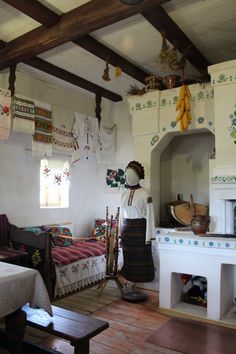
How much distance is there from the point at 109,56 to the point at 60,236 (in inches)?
99.7

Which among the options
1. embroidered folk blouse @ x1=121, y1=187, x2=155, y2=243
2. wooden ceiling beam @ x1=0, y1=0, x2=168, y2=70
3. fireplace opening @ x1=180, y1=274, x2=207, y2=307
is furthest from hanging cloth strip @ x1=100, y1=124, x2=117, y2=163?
fireplace opening @ x1=180, y1=274, x2=207, y2=307

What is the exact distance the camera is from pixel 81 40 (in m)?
3.45

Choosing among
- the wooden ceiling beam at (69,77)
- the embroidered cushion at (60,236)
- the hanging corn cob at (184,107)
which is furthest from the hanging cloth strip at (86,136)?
the hanging corn cob at (184,107)

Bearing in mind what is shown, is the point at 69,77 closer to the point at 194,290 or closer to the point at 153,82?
the point at 153,82

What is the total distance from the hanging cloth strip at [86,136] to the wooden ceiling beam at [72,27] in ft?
4.81

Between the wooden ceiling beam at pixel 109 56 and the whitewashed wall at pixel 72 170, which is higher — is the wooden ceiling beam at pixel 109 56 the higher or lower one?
the higher one

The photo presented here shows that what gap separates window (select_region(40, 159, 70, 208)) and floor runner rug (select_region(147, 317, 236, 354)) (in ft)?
8.73

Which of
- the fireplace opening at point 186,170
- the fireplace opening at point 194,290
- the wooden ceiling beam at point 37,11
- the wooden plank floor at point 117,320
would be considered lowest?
the wooden plank floor at point 117,320

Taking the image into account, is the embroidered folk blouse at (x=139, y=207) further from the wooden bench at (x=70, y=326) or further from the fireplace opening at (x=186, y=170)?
the wooden bench at (x=70, y=326)

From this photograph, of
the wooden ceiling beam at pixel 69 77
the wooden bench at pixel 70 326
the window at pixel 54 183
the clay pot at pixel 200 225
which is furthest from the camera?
the window at pixel 54 183

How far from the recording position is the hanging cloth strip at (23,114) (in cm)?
386

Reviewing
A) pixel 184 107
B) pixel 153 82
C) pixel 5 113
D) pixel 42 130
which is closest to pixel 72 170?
pixel 42 130

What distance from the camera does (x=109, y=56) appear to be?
3811mm

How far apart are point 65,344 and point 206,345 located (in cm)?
117
